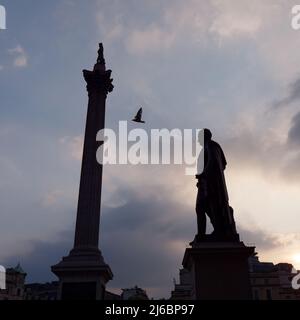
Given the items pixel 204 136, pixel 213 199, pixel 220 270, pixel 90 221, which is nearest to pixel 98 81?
pixel 90 221

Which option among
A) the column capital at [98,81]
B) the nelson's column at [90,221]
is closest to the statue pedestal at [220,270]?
the nelson's column at [90,221]

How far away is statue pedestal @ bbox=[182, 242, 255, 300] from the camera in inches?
332

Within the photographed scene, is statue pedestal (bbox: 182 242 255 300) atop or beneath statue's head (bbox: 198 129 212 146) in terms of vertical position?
beneath

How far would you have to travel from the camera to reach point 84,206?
27.2m

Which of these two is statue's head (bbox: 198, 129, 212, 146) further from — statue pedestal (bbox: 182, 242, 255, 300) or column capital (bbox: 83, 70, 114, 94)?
column capital (bbox: 83, 70, 114, 94)

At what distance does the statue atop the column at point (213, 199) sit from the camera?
918 centimetres

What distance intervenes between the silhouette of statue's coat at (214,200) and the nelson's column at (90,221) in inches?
601

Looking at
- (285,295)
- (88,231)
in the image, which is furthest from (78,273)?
(285,295)

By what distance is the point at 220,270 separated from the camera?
8633 millimetres

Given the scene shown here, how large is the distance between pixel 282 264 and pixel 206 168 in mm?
73866

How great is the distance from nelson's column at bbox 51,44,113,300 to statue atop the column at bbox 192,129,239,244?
15.3 meters

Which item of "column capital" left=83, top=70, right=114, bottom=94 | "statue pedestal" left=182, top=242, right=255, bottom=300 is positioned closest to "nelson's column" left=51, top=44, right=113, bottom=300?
"column capital" left=83, top=70, right=114, bottom=94

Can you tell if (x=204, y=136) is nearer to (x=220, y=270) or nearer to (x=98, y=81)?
(x=220, y=270)

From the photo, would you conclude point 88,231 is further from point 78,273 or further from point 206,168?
point 206,168
